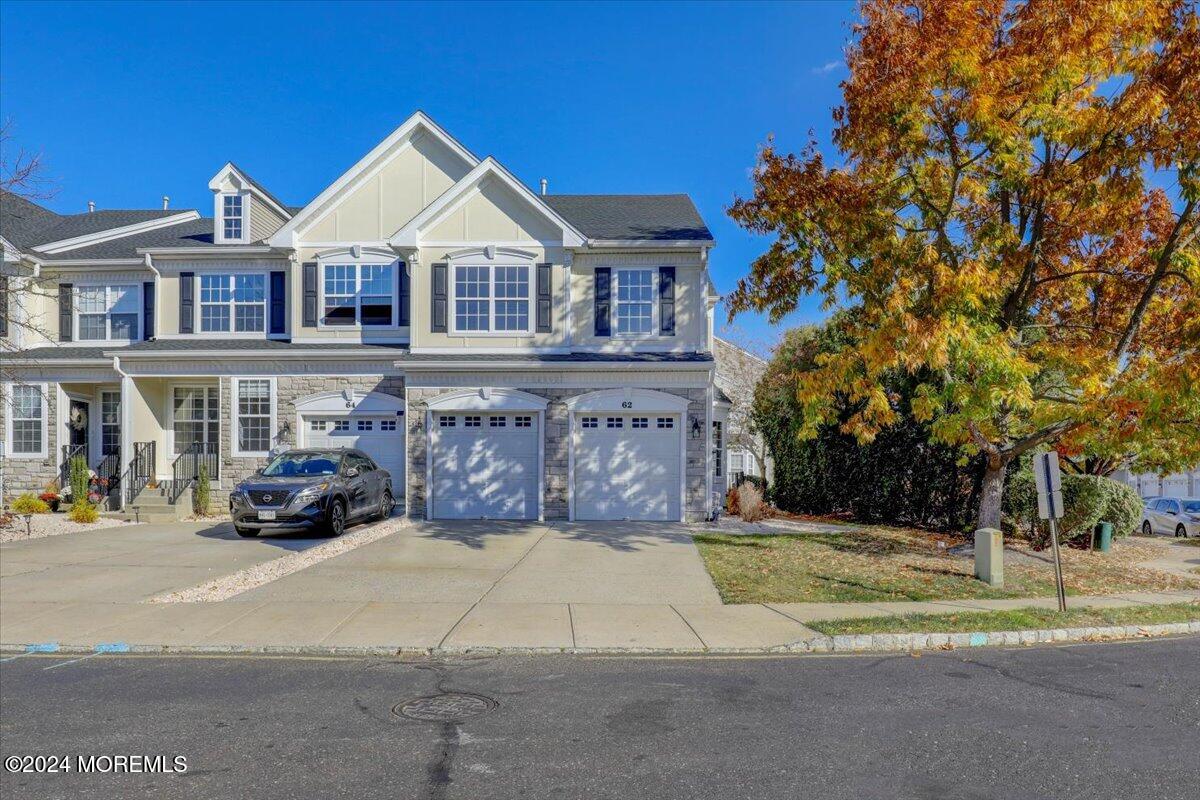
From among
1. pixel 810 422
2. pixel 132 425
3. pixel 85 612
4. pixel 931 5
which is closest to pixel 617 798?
pixel 85 612

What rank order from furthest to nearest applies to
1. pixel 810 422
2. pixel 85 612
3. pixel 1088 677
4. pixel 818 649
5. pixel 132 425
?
pixel 132 425
pixel 810 422
pixel 85 612
pixel 818 649
pixel 1088 677

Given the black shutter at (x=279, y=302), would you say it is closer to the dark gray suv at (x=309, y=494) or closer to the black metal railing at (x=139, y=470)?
the black metal railing at (x=139, y=470)

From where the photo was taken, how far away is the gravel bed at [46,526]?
15.9 metres

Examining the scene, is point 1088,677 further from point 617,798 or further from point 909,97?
point 909,97

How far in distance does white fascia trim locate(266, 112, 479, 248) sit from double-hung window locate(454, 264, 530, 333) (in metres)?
3.32

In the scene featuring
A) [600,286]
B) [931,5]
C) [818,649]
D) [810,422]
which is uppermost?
[931,5]

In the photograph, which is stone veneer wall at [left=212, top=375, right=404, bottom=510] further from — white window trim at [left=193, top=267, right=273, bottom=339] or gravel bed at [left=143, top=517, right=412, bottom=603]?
gravel bed at [left=143, top=517, right=412, bottom=603]

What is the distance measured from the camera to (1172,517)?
25.7 metres

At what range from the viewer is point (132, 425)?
798 inches

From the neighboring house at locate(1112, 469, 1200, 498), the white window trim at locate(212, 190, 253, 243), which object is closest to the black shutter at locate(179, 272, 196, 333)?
the white window trim at locate(212, 190, 253, 243)

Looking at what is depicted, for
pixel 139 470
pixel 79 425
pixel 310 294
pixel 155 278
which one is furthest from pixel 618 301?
pixel 79 425

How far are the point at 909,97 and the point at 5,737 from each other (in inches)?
513

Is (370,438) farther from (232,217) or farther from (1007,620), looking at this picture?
(1007,620)

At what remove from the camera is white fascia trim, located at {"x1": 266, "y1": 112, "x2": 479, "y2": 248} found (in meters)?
20.3
